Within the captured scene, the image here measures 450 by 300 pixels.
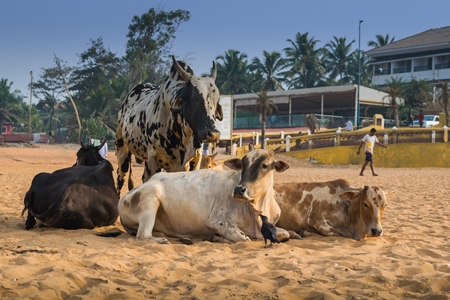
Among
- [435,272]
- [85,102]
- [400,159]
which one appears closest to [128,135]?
[435,272]

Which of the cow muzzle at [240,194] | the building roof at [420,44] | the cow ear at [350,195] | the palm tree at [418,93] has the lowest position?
the cow ear at [350,195]

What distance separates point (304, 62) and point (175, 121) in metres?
57.6

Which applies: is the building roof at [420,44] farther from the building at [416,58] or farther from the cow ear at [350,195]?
the cow ear at [350,195]

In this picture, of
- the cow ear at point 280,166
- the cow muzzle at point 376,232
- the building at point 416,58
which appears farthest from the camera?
the building at point 416,58

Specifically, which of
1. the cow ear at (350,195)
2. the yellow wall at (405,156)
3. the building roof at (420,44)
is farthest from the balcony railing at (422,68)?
the cow ear at (350,195)

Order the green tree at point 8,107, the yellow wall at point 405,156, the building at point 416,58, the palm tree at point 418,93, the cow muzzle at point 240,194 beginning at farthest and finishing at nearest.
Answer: the green tree at point 8,107 < the building at point 416,58 < the palm tree at point 418,93 < the yellow wall at point 405,156 < the cow muzzle at point 240,194

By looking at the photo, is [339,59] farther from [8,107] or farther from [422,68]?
[8,107]

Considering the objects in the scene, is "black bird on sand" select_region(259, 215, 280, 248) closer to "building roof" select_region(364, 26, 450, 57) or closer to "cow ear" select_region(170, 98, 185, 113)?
"cow ear" select_region(170, 98, 185, 113)

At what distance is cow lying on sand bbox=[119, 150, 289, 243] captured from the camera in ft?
21.0

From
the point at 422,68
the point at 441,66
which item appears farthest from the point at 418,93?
the point at 422,68

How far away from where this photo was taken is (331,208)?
714cm

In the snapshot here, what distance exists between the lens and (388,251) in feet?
19.6

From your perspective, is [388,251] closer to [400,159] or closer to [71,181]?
[71,181]

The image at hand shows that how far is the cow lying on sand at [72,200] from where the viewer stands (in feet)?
23.1
